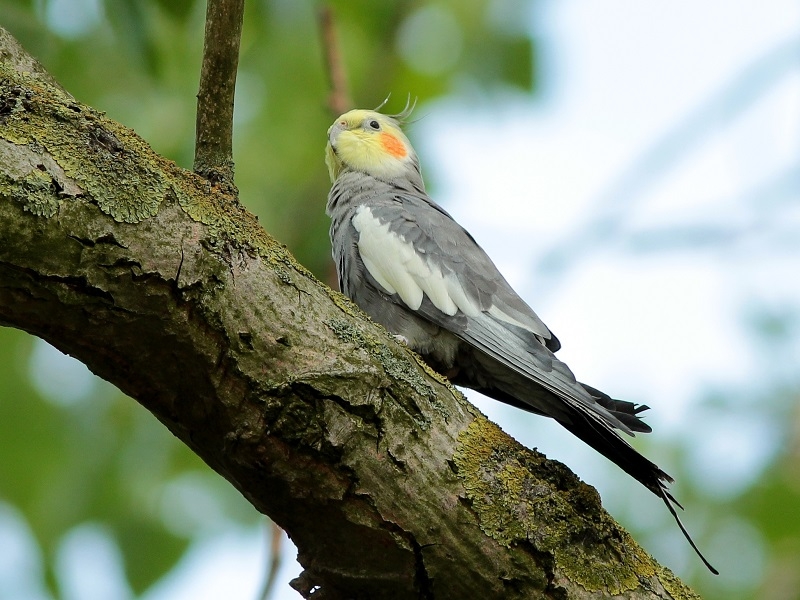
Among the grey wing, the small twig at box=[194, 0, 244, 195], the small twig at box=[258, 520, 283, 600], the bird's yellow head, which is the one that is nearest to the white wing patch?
the grey wing

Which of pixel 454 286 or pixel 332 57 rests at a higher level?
pixel 332 57

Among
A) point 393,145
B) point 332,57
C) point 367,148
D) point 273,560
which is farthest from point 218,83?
point 393,145

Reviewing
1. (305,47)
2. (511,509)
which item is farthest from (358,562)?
(305,47)

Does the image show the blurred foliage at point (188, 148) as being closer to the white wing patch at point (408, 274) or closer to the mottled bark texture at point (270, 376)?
the white wing patch at point (408, 274)

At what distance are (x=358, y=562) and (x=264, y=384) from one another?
72cm

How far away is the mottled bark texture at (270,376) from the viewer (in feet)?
8.38

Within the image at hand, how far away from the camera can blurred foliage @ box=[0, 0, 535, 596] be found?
6.10 meters

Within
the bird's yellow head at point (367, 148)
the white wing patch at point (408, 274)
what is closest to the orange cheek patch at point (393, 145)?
the bird's yellow head at point (367, 148)

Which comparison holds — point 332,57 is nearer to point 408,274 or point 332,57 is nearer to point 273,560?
point 408,274

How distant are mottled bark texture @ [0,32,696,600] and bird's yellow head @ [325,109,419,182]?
10.7 ft

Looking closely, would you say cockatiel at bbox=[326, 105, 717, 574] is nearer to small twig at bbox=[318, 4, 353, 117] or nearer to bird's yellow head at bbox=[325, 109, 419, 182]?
bird's yellow head at bbox=[325, 109, 419, 182]

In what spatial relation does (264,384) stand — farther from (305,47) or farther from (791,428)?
(791,428)

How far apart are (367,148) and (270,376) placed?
12.6 feet

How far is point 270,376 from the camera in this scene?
2771mm
